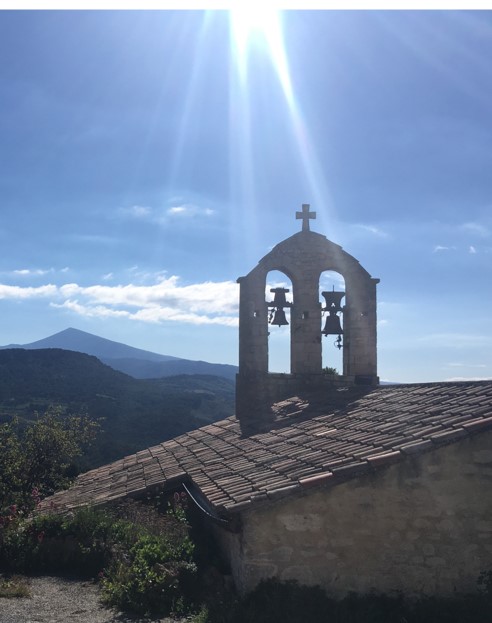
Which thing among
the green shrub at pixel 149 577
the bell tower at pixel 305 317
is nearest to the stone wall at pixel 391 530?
the green shrub at pixel 149 577

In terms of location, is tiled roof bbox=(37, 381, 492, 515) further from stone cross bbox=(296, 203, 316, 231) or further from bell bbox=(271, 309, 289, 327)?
stone cross bbox=(296, 203, 316, 231)

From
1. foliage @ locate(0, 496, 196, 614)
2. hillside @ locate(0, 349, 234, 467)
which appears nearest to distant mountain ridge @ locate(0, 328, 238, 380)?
hillside @ locate(0, 349, 234, 467)

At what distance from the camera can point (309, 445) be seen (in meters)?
8.20

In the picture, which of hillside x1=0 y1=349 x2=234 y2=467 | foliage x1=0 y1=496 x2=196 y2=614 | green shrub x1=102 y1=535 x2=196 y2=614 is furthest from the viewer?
hillside x1=0 y1=349 x2=234 y2=467

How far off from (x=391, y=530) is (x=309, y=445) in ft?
5.65

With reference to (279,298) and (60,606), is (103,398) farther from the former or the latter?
(60,606)

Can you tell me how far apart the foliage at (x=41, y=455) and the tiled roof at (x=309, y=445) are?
3.04 ft

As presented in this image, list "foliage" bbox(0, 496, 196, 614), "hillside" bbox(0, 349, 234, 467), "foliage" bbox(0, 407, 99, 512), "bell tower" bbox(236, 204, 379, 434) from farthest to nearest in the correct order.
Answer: "hillside" bbox(0, 349, 234, 467)
"foliage" bbox(0, 407, 99, 512)
"bell tower" bbox(236, 204, 379, 434)
"foliage" bbox(0, 496, 196, 614)

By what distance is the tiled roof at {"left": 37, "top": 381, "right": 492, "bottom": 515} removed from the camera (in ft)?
22.1

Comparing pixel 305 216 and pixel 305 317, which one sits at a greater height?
pixel 305 216

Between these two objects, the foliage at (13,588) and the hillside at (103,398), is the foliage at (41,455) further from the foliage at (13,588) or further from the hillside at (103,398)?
the hillside at (103,398)

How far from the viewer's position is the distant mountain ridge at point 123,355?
98.7 meters

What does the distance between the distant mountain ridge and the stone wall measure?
3498 inches

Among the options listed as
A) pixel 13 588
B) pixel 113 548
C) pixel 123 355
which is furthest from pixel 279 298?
pixel 123 355
